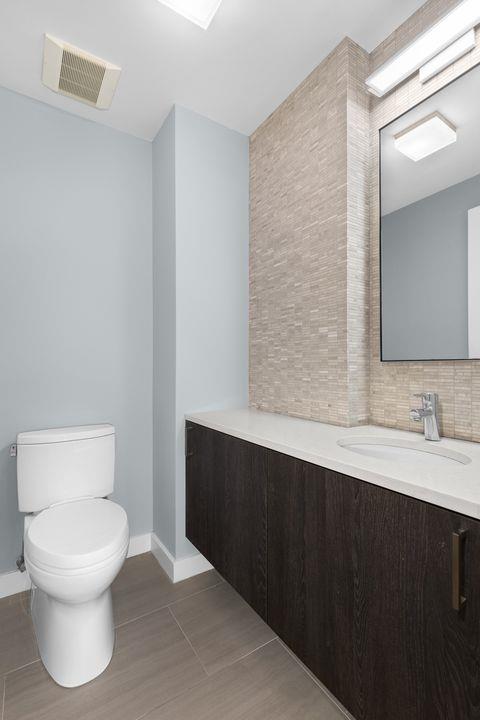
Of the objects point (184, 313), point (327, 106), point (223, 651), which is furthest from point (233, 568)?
point (327, 106)

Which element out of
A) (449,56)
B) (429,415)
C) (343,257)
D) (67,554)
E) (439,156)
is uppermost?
(449,56)

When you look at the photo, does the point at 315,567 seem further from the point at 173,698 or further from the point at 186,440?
the point at 186,440

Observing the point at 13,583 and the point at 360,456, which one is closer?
the point at 360,456

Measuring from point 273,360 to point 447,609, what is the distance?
133cm

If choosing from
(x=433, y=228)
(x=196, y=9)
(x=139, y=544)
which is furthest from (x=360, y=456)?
(x=196, y=9)

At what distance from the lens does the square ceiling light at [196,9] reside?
4.31ft

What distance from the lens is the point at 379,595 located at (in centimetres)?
84

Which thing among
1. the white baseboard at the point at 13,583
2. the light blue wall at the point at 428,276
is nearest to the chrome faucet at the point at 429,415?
the light blue wall at the point at 428,276

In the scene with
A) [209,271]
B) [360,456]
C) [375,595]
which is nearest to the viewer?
[375,595]

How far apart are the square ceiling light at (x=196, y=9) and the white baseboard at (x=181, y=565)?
2.38 meters

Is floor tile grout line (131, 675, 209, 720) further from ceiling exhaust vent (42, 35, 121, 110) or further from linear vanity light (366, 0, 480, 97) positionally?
ceiling exhaust vent (42, 35, 121, 110)

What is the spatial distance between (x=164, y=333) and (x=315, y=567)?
134 centimetres

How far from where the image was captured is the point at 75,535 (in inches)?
50.8

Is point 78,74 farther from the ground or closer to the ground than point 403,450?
farther from the ground
